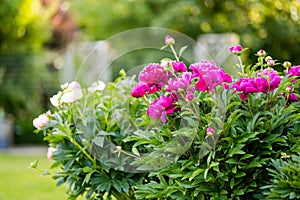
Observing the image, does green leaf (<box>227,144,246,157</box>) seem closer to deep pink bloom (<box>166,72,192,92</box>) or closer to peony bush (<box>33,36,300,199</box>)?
peony bush (<box>33,36,300,199</box>)

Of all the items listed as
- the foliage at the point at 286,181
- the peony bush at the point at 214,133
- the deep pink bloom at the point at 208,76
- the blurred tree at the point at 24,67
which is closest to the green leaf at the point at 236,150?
the peony bush at the point at 214,133

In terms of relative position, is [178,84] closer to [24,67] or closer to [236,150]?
[236,150]

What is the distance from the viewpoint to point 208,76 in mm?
1802

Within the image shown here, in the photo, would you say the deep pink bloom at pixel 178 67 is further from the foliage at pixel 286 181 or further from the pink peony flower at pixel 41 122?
the pink peony flower at pixel 41 122

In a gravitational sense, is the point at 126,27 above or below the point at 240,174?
above

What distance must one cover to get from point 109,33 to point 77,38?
260 centimetres

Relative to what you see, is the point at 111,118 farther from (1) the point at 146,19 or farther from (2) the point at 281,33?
(1) the point at 146,19

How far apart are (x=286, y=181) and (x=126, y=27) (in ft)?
29.4

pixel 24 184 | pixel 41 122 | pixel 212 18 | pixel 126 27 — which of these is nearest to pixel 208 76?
pixel 41 122

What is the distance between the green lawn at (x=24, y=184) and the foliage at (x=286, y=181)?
253cm

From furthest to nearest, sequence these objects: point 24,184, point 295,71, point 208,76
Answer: point 24,184 < point 295,71 < point 208,76

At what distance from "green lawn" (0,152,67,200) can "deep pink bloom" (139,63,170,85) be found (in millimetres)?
2243

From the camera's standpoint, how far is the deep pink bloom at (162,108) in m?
1.88

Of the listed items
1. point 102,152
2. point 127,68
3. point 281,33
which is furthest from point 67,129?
point 127,68
